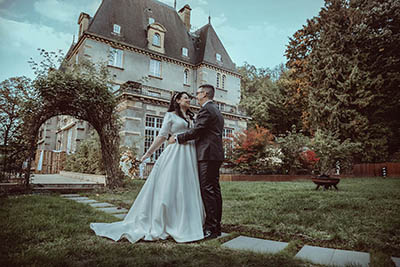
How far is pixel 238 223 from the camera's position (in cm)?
410

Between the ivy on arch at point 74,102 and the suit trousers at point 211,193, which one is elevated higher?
the ivy on arch at point 74,102

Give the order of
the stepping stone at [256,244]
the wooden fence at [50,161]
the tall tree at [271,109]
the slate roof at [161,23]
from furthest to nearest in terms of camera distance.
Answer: the tall tree at [271,109] → the slate roof at [161,23] → the wooden fence at [50,161] → the stepping stone at [256,244]

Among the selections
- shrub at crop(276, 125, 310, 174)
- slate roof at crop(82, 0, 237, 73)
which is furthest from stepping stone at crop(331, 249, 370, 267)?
slate roof at crop(82, 0, 237, 73)

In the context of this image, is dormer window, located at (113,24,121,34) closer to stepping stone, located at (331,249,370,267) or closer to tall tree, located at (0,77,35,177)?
tall tree, located at (0,77,35,177)

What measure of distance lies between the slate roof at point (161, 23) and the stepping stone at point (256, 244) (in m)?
20.2

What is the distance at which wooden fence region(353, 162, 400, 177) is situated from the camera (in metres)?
17.6

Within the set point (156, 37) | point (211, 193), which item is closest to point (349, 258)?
point (211, 193)

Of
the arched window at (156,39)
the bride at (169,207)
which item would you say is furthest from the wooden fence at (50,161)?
the bride at (169,207)

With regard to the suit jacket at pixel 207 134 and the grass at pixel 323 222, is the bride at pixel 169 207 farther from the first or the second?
the grass at pixel 323 222

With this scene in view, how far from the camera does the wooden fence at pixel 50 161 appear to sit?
18792 millimetres

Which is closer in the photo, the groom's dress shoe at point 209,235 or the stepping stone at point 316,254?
the stepping stone at point 316,254

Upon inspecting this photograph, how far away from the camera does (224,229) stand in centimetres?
380

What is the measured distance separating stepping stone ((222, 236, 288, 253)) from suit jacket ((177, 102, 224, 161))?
1069 mm

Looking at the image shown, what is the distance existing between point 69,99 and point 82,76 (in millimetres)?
812
